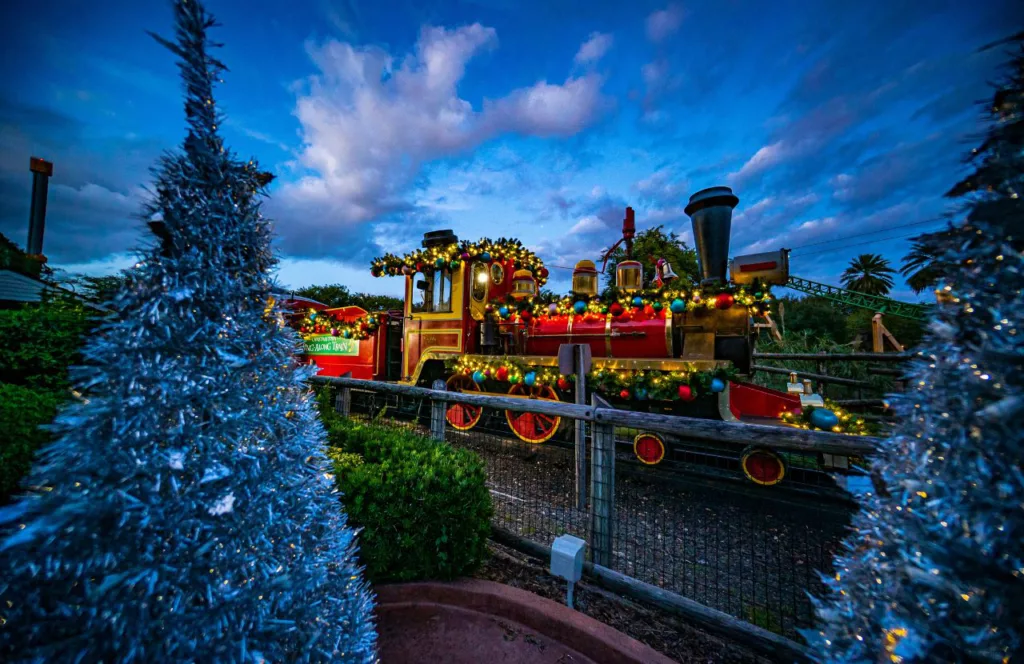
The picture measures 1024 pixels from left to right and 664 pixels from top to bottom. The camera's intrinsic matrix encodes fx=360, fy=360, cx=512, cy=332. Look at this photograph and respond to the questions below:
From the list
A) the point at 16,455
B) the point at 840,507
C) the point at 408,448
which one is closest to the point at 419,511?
the point at 408,448

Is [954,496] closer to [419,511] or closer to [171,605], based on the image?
[171,605]

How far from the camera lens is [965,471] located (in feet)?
2.53

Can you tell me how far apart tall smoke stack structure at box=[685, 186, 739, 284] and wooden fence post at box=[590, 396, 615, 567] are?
436 cm

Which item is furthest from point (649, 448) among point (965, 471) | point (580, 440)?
point (965, 471)

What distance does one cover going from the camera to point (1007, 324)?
758 mm

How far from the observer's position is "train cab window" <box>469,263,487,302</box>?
7.41 m

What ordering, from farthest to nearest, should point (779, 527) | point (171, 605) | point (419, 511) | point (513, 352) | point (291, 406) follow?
point (513, 352), point (779, 527), point (419, 511), point (291, 406), point (171, 605)

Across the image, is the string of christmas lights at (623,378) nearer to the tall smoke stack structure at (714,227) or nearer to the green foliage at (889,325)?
the tall smoke stack structure at (714,227)

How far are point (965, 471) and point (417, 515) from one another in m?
2.27

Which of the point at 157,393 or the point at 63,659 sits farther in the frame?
the point at 157,393

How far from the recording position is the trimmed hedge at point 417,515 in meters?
2.17

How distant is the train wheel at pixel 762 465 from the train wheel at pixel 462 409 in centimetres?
451

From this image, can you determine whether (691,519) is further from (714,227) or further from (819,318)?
(819,318)

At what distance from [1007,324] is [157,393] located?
1.99 m
